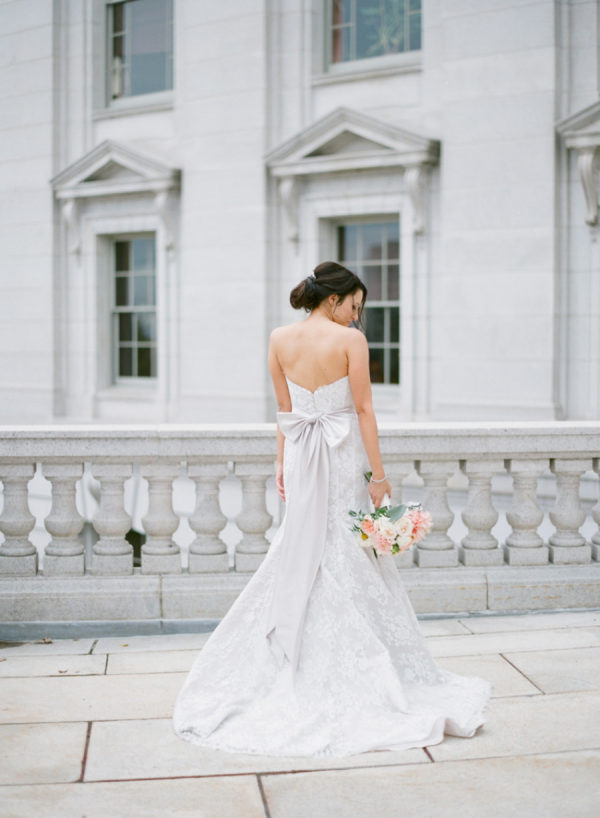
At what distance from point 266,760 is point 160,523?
2113mm

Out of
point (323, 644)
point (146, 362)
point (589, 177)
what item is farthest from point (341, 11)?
point (323, 644)

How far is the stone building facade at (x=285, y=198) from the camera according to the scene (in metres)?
11.3

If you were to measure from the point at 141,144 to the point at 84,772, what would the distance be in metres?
11.8

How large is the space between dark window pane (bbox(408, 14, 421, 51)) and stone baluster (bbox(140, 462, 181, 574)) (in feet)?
27.8

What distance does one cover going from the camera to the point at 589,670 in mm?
4879

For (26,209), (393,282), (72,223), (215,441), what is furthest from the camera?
(26,209)

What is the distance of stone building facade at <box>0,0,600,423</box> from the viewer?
11.3 metres

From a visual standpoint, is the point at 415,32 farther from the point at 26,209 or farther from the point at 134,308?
the point at 26,209

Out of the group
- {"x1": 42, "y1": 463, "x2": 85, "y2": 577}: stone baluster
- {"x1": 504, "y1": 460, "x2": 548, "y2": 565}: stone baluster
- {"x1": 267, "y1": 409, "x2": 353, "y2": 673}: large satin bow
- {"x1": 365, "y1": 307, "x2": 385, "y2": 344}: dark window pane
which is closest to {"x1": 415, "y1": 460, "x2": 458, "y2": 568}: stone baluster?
{"x1": 504, "y1": 460, "x2": 548, "y2": 565}: stone baluster

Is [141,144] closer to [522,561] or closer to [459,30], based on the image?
[459,30]

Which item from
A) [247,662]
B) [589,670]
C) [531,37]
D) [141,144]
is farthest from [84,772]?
[141,144]

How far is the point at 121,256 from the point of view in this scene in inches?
603

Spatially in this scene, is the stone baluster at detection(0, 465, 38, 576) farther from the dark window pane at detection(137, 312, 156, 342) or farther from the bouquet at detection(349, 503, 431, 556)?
the dark window pane at detection(137, 312, 156, 342)

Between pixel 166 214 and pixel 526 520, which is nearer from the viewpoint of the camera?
pixel 526 520
